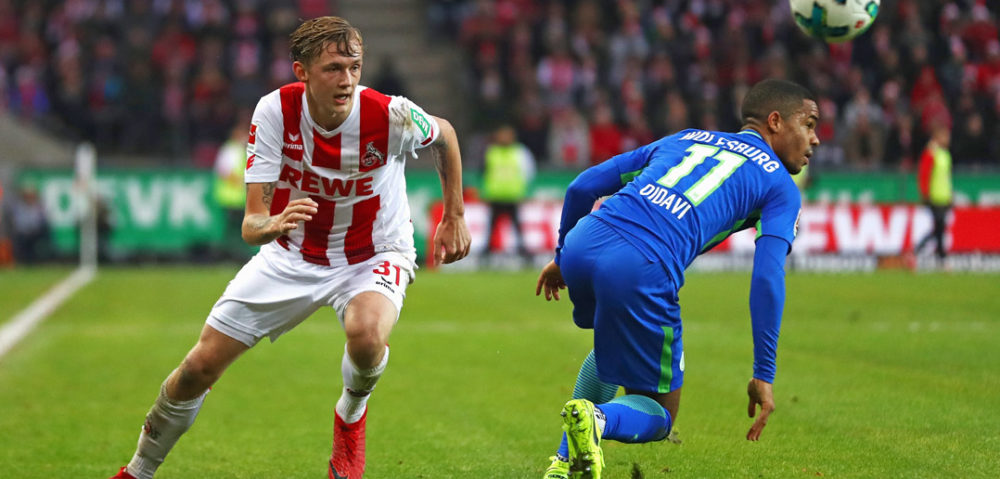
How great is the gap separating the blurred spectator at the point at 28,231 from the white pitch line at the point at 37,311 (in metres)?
1.62

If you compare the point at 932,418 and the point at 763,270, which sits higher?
the point at 763,270

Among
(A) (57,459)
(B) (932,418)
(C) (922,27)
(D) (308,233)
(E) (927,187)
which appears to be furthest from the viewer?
(C) (922,27)

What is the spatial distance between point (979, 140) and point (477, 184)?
8.95 m

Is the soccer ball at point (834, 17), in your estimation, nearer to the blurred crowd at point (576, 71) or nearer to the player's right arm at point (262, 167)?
the player's right arm at point (262, 167)

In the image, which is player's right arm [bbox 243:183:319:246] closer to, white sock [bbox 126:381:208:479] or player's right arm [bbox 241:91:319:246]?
player's right arm [bbox 241:91:319:246]

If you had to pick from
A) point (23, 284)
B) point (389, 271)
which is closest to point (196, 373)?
point (389, 271)

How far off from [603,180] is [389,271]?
3.71 feet

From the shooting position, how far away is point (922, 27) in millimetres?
21938

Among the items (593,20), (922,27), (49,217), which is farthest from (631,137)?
(49,217)

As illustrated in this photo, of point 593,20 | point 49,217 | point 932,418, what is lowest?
point 49,217

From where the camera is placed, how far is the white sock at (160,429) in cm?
531

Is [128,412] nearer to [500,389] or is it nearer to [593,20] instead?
[500,389]

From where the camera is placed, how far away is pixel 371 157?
18.2ft

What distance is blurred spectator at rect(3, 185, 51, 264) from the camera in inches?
778
